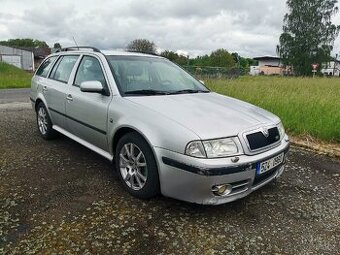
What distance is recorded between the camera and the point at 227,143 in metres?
3.05

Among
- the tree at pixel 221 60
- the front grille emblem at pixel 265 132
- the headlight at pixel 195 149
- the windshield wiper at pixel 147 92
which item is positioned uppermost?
the tree at pixel 221 60

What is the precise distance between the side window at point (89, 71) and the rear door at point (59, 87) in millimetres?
258

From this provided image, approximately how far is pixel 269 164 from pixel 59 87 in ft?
10.6

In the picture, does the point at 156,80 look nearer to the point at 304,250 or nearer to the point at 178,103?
the point at 178,103

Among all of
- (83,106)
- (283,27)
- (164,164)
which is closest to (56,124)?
(83,106)

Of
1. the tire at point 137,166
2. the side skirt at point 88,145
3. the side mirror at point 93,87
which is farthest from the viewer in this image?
the side skirt at point 88,145

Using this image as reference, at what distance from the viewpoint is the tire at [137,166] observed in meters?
3.28

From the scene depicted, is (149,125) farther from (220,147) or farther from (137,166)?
(220,147)

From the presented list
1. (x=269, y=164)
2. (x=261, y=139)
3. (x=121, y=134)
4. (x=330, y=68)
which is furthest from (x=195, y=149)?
(x=330, y=68)

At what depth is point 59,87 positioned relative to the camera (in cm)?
498

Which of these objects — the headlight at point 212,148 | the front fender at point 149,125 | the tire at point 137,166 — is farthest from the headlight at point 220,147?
the tire at point 137,166

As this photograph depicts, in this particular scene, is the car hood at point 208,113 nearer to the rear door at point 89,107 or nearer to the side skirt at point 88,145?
the rear door at point 89,107

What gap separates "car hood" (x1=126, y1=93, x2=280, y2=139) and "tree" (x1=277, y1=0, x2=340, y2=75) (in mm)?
41637

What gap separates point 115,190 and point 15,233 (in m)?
1.18
